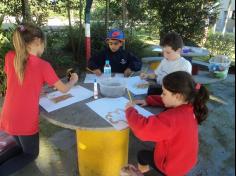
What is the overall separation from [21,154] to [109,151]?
2.41 ft

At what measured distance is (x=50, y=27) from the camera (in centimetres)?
659

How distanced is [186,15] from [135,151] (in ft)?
16.1

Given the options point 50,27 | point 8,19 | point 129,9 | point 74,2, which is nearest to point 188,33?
point 129,9

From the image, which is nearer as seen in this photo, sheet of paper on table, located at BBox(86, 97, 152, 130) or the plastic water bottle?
sheet of paper on table, located at BBox(86, 97, 152, 130)

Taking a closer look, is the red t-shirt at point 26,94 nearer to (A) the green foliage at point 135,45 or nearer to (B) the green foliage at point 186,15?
(A) the green foliage at point 135,45

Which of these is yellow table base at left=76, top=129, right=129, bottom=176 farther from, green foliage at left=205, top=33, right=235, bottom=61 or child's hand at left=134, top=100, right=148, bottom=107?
green foliage at left=205, top=33, right=235, bottom=61

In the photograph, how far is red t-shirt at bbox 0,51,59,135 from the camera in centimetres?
212

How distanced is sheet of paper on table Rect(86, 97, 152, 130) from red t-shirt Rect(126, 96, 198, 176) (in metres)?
0.10

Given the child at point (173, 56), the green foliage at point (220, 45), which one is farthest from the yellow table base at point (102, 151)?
the green foliage at point (220, 45)

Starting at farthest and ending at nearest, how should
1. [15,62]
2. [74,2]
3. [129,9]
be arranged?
[129,9] → [74,2] → [15,62]

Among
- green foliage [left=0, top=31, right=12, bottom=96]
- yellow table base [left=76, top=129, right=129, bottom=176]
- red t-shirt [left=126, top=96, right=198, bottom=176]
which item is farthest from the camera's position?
green foliage [left=0, top=31, right=12, bottom=96]

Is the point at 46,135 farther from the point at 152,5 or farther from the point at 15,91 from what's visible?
the point at 152,5

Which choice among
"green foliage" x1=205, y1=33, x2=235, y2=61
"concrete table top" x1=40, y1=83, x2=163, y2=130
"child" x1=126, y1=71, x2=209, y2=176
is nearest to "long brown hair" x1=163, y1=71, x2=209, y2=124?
"child" x1=126, y1=71, x2=209, y2=176

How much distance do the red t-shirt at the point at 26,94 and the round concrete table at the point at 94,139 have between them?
0.43ft
